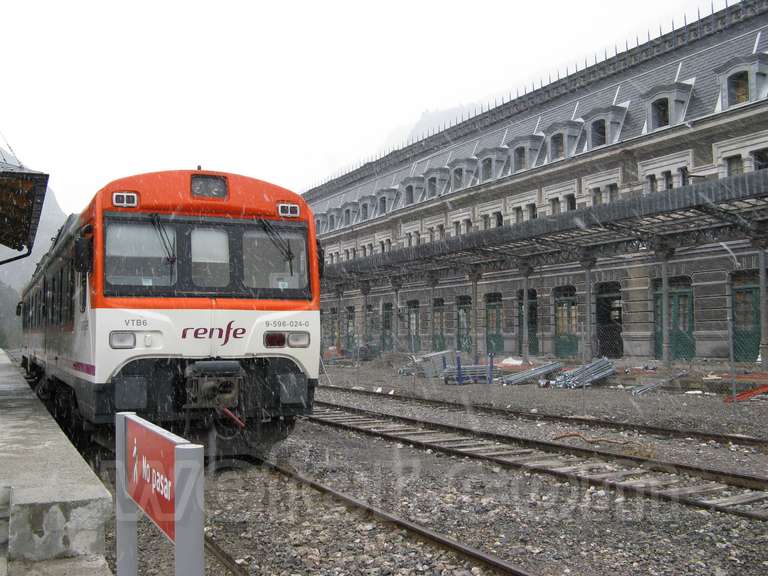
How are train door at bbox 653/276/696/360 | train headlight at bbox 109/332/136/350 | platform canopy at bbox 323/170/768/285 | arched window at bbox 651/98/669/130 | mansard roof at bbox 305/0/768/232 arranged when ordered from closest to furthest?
train headlight at bbox 109/332/136/350 → platform canopy at bbox 323/170/768/285 → train door at bbox 653/276/696/360 → mansard roof at bbox 305/0/768/232 → arched window at bbox 651/98/669/130

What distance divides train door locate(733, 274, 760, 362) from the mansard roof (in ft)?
21.1

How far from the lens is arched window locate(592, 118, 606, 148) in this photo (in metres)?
32.2

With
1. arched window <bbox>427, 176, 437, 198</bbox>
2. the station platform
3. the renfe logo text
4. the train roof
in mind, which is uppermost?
arched window <bbox>427, 176, 437, 198</bbox>

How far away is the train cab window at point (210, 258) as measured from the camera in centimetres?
823

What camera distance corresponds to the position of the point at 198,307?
7977mm

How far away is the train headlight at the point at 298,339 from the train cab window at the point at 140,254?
1.45 meters

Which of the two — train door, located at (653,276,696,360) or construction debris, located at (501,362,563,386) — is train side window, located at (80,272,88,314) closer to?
construction debris, located at (501,362,563,386)

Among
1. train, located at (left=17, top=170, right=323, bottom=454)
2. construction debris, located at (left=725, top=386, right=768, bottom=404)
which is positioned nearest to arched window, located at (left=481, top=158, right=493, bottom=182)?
construction debris, located at (left=725, top=386, right=768, bottom=404)

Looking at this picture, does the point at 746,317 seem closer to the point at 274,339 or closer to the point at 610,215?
the point at 610,215

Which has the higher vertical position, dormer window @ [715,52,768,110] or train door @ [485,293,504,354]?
dormer window @ [715,52,768,110]

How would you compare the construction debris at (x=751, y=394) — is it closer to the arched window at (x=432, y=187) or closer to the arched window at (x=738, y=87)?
the arched window at (x=738, y=87)

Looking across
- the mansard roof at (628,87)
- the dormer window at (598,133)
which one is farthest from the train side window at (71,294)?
the dormer window at (598,133)

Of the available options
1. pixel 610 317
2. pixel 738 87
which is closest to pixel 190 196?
pixel 738 87

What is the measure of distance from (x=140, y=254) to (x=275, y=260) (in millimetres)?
1511
